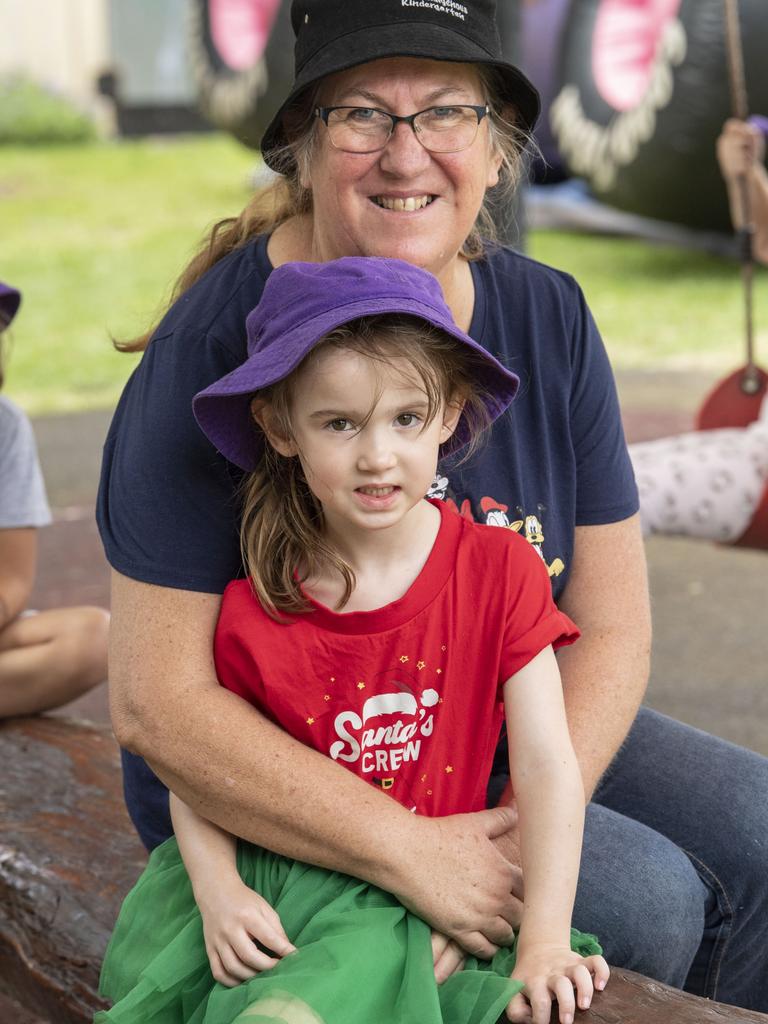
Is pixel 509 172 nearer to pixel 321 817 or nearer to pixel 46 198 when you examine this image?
pixel 321 817

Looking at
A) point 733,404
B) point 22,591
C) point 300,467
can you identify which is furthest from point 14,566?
point 733,404

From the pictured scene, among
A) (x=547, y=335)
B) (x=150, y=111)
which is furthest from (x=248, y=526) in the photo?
(x=150, y=111)

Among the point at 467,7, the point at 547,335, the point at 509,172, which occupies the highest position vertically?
the point at 467,7

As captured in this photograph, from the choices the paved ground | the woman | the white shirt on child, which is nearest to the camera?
the woman

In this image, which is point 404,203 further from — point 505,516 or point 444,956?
point 444,956

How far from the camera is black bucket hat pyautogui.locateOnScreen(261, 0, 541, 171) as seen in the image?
Answer: 1984 mm

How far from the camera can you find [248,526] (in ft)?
6.48

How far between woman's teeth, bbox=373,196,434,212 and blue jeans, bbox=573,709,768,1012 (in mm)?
914

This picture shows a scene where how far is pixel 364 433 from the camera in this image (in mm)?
1807

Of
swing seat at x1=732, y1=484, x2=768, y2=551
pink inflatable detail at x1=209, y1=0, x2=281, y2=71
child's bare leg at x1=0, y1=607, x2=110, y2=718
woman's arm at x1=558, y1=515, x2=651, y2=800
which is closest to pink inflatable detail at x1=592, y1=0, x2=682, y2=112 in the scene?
pink inflatable detail at x1=209, y1=0, x2=281, y2=71

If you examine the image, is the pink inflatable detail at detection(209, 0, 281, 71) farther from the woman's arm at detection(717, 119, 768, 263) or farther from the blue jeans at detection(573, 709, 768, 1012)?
the blue jeans at detection(573, 709, 768, 1012)

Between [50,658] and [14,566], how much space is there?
0.76 feet

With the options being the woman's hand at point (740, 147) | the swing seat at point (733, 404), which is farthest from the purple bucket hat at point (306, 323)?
the woman's hand at point (740, 147)

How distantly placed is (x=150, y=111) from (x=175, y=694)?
18.1 metres
